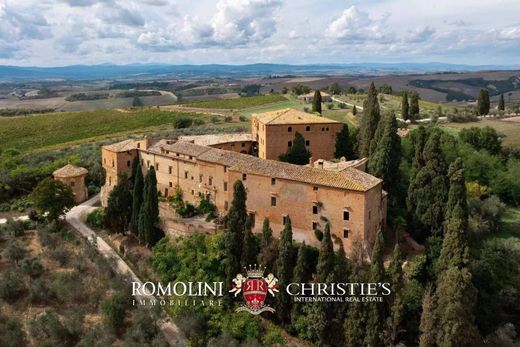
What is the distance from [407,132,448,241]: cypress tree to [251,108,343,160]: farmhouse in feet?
30.9

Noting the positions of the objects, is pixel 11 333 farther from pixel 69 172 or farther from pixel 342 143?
pixel 342 143

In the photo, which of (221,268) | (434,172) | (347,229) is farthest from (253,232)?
(434,172)

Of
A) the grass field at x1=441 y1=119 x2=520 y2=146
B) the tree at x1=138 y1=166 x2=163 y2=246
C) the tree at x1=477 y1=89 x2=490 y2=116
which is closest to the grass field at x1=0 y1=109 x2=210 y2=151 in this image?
the grass field at x1=441 y1=119 x2=520 y2=146

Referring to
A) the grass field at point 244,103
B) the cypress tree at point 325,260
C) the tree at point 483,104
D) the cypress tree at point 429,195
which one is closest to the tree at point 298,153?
the cypress tree at point 429,195

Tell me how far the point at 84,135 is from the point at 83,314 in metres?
42.7

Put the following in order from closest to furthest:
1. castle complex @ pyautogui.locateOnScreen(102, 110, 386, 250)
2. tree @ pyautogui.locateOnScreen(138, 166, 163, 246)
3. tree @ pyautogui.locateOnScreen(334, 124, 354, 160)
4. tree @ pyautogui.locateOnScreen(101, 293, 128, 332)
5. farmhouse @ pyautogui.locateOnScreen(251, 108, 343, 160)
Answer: tree @ pyautogui.locateOnScreen(101, 293, 128, 332)
castle complex @ pyautogui.locateOnScreen(102, 110, 386, 250)
tree @ pyautogui.locateOnScreen(138, 166, 163, 246)
farmhouse @ pyautogui.locateOnScreen(251, 108, 343, 160)
tree @ pyautogui.locateOnScreen(334, 124, 354, 160)

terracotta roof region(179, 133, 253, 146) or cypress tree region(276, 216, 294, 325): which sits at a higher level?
terracotta roof region(179, 133, 253, 146)

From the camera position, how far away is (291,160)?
34.9 metres

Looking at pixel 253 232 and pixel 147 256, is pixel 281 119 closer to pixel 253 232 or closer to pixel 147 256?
pixel 253 232

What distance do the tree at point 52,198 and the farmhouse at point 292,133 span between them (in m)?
14.1

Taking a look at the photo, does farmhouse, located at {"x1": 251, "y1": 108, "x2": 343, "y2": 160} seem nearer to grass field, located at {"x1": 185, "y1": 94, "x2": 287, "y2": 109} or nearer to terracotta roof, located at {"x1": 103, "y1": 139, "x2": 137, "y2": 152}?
terracotta roof, located at {"x1": 103, "y1": 139, "x2": 137, "y2": 152}

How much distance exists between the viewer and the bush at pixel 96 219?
34812 millimetres

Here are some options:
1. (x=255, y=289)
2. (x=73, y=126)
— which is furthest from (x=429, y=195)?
(x=73, y=126)

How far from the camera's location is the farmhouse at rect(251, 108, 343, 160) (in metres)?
35.9
